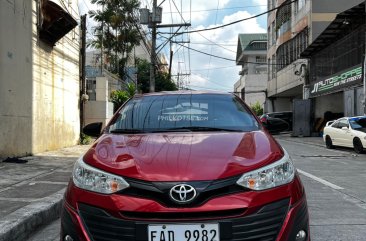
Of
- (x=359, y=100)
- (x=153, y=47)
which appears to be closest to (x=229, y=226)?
(x=359, y=100)

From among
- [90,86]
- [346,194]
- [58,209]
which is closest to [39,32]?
[58,209]

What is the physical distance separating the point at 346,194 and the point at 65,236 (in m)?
5.66

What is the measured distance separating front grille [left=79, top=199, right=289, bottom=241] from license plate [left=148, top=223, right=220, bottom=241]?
37 millimetres

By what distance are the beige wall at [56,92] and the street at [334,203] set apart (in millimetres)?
7280

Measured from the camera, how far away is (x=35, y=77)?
1291 centimetres

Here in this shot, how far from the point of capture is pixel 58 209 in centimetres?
619

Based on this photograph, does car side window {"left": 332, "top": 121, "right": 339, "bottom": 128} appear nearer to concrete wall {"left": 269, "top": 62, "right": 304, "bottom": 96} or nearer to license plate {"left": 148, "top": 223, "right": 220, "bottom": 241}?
concrete wall {"left": 269, "top": 62, "right": 304, "bottom": 96}

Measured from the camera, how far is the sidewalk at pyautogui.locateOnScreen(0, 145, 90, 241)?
4969mm

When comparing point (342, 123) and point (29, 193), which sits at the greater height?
point (342, 123)

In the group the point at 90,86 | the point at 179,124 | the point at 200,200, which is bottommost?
the point at 200,200

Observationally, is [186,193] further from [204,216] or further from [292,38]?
[292,38]

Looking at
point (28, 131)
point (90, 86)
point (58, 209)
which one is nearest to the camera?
point (58, 209)

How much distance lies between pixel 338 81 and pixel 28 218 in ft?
76.5

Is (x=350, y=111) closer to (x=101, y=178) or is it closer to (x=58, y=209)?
(x=58, y=209)
